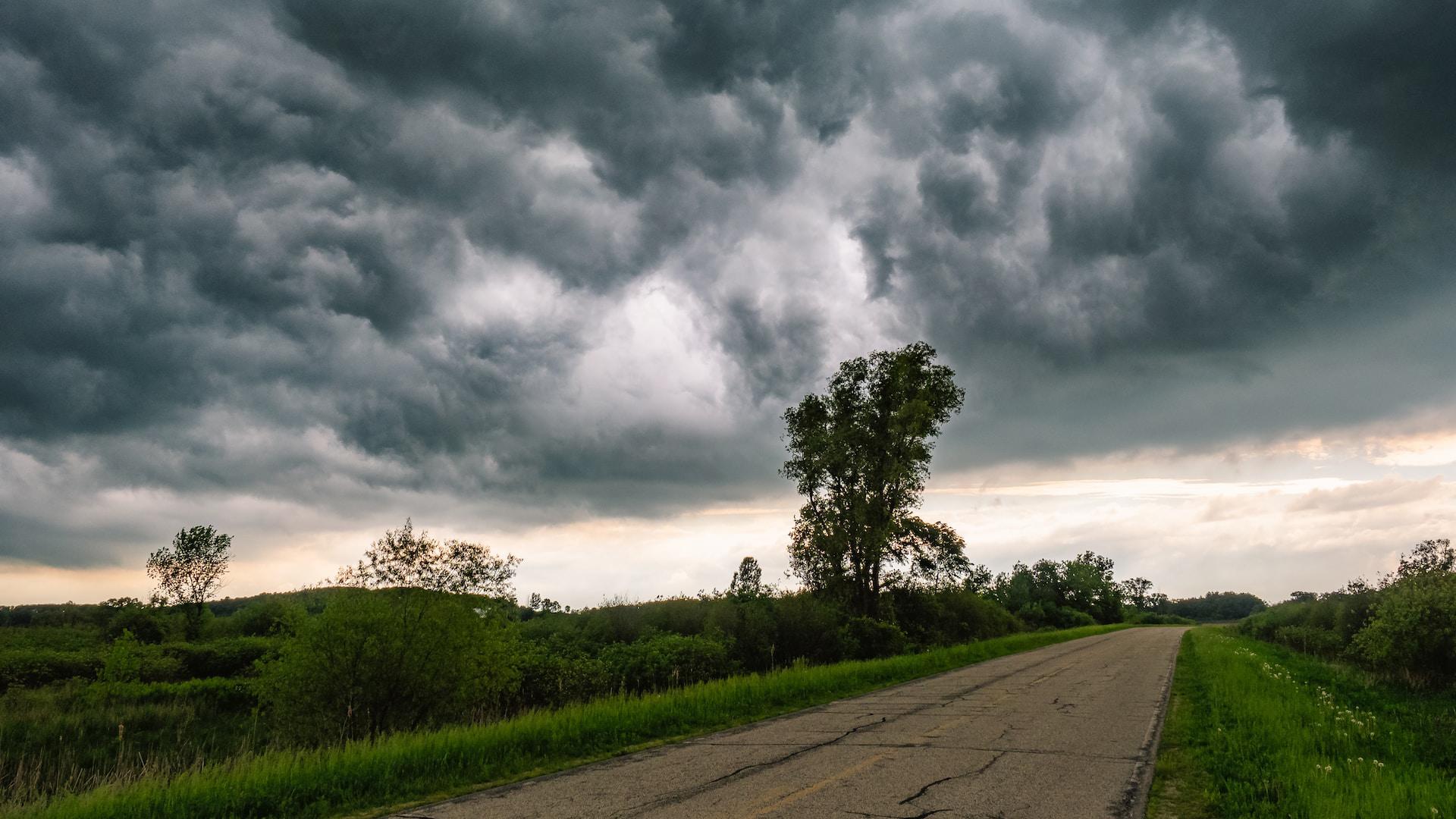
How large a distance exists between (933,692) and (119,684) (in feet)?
154

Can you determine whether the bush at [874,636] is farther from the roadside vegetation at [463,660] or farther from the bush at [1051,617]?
the bush at [1051,617]

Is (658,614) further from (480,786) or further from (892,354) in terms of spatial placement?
(480,786)

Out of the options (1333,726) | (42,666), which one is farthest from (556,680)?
(42,666)

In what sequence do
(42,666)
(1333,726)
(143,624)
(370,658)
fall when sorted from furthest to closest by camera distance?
1. (143,624)
2. (42,666)
3. (370,658)
4. (1333,726)

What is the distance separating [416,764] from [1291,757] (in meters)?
10.9

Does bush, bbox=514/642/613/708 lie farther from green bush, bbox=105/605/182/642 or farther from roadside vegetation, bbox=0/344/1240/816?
green bush, bbox=105/605/182/642

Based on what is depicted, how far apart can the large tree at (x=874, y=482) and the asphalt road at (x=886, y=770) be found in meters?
21.7

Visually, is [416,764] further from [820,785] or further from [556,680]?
[556,680]

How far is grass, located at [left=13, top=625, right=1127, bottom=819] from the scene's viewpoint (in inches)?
309

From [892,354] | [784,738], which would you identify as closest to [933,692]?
[784,738]

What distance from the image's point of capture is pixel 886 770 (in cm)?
875

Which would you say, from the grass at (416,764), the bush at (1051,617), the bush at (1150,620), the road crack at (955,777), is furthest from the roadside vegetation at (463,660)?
the bush at (1150,620)

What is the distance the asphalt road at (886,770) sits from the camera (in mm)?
7211

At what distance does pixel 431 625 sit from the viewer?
60.6 feet
